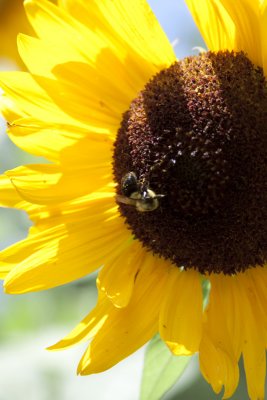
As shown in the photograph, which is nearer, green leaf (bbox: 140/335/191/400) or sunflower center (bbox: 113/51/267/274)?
sunflower center (bbox: 113/51/267/274)

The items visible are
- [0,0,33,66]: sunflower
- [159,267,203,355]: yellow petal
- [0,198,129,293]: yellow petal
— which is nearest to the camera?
[159,267,203,355]: yellow petal

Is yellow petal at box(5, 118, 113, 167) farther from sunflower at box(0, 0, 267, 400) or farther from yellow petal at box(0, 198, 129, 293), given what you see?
yellow petal at box(0, 198, 129, 293)

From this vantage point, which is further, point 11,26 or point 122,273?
point 11,26

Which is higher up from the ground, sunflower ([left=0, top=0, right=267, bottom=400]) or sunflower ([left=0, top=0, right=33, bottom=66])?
sunflower ([left=0, top=0, right=33, bottom=66])

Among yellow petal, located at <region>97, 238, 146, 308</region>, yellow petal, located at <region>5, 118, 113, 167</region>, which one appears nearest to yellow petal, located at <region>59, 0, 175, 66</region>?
yellow petal, located at <region>5, 118, 113, 167</region>

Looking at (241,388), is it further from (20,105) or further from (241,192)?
(20,105)

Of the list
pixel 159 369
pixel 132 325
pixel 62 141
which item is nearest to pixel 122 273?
pixel 132 325

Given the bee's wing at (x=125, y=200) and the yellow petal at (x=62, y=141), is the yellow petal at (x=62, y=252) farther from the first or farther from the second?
the bee's wing at (x=125, y=200)

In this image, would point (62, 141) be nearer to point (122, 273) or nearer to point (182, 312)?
point (122, 273)
